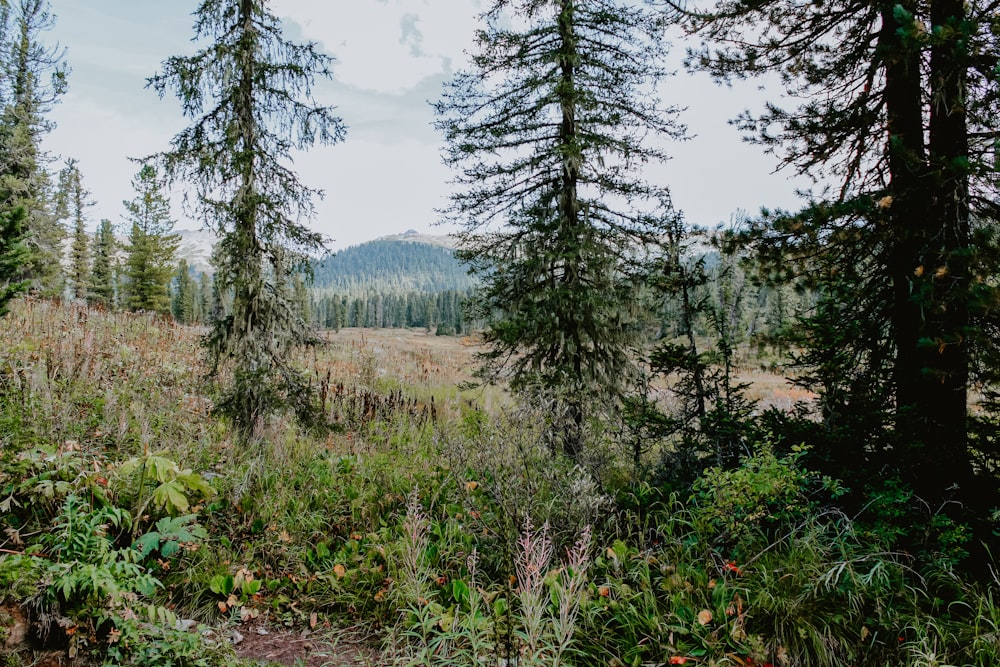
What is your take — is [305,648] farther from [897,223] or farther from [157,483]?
[897,223]

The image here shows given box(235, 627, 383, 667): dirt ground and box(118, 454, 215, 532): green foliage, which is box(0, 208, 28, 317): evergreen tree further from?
box(235, 627, 383, 667): dirt ground

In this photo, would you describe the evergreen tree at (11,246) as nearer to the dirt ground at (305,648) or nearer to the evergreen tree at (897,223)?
the dirt ground at (305,648)

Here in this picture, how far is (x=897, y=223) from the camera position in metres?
3.79

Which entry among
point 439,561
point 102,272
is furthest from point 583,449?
point 102,272

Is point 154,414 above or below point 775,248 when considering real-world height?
below

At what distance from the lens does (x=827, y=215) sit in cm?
395

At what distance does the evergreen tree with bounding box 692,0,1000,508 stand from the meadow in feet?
2.41

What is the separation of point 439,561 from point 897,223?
4429mm

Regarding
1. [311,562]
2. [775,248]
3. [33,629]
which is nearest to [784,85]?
[775,248]

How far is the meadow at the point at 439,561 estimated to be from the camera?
285cm

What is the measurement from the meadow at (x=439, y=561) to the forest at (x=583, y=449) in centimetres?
3

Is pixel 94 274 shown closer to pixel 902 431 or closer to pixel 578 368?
pixel 578 368

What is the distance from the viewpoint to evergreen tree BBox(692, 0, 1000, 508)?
11.0 ft

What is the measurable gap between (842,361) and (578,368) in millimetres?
4093
